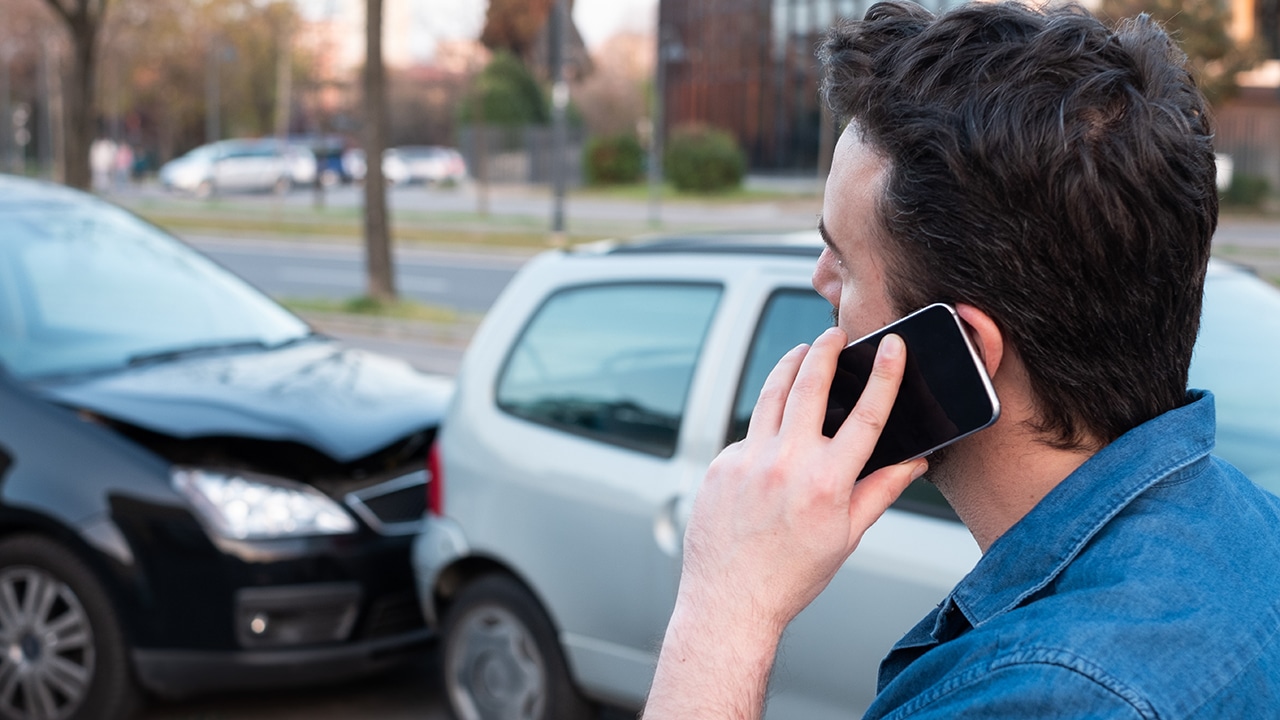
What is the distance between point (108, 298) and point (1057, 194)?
4.87m

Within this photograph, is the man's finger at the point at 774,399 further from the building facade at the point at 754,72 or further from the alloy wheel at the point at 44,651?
the building facade at the point at 754,72

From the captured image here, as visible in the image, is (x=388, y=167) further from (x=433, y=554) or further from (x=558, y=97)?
(x=433, y=554)

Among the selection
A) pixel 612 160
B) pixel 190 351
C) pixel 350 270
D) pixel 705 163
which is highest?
pixel 612 160

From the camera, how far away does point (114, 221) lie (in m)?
5.89

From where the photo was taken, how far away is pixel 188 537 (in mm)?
4129

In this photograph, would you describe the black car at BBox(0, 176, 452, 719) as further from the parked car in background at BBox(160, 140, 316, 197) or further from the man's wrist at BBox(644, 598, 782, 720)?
the parked car in background at BBox(160, 140, 316, 197)

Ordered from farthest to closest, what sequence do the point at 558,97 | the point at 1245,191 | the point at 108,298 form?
the point at 1245,191, the point at 558,97, the point at 108,298

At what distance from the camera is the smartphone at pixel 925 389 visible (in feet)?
4.24

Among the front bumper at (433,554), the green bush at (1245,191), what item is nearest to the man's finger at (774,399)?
the front bumper at (433,554)

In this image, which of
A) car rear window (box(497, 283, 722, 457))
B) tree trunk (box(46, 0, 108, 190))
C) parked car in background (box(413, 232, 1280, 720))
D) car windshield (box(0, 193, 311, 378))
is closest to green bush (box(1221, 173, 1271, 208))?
tree trunk (box(46, 0, 108, 190))

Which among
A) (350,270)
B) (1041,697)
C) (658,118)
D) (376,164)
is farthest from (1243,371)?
(658,118)

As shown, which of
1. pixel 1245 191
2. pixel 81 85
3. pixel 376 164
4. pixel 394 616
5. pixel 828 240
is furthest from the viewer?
pixel 1245 191

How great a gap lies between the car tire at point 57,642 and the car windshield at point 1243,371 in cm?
322

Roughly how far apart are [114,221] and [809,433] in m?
5.19
